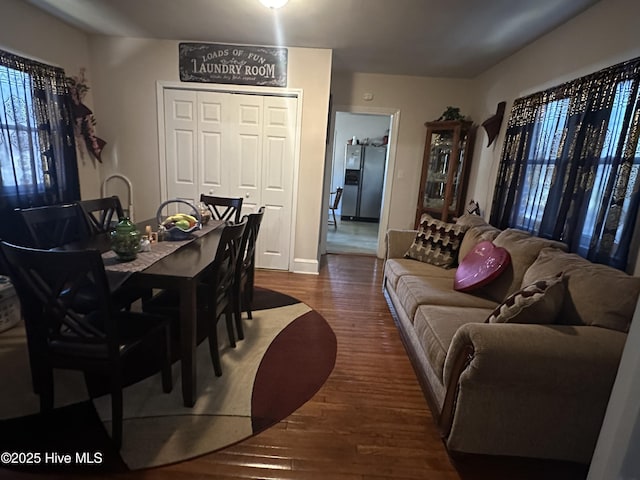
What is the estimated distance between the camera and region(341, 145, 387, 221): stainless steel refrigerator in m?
7.60

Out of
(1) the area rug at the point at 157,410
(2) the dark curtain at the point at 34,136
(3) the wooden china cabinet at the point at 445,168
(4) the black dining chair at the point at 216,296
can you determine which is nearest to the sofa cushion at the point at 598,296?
(1) the area rug at the point at 157,410

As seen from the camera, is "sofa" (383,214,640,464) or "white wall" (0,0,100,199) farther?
"white wall" (0,0,100,199)

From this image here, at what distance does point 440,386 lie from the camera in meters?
1.61

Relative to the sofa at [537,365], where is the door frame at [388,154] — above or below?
above

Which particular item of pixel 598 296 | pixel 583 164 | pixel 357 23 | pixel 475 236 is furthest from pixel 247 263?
pixel 583 164

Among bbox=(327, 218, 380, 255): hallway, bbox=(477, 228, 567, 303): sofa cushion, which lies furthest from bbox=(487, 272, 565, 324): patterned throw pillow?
bbox=(327, 218, 380, 255): hallway

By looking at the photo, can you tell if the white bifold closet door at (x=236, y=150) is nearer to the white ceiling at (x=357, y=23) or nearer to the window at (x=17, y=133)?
the white ceiling at (x=357, y=23)

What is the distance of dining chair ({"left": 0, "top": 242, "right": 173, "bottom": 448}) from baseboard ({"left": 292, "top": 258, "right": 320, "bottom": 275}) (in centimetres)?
238

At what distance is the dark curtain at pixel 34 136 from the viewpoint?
258cm

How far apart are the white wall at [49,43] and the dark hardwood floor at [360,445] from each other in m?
3.14

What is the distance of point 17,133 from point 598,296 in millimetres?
4167

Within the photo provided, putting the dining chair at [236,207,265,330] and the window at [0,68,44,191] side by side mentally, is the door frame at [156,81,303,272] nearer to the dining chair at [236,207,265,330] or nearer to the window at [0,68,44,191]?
the window at [0,68,44,191]

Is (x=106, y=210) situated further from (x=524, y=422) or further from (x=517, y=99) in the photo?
(x=517, y=99)

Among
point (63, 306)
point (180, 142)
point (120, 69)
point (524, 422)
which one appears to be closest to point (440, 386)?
point (524, 422)
